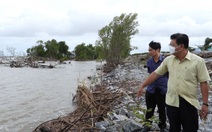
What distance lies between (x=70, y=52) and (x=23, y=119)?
8913 cm

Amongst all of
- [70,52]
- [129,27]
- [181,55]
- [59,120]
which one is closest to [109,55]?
[129,27]

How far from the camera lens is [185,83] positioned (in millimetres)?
3609

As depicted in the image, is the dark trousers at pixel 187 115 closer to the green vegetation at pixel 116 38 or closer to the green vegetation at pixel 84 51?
the green vegetation at pixel 116 38

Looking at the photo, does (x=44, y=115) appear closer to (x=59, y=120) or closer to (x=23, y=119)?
(x=23, y=119)

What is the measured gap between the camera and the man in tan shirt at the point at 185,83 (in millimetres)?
3498

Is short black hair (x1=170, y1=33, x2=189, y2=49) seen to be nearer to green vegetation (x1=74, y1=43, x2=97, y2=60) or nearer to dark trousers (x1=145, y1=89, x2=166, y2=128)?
dark trousers (x1=145, y1=89, x2=166, y2=128)

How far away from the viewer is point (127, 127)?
4.89 meters

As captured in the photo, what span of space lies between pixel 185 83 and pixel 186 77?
0.09m

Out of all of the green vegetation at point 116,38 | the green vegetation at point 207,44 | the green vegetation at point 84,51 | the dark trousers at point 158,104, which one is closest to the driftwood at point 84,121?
the dark trousers at point 158,104

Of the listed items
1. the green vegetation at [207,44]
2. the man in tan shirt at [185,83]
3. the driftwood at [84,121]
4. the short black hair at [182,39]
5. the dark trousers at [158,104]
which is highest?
the green vegetation at [207,44]

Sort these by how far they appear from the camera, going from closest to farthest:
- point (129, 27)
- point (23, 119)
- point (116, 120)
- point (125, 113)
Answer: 1. point (116, 120)
2. point (125, 113)
3. point (23, 119)
4. point (129, 27)

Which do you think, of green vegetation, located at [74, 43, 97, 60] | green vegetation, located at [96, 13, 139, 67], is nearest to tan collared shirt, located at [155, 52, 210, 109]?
green vegetation, located at [96, 13, 139, 67]

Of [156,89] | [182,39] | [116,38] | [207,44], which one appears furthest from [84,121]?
[207,44]

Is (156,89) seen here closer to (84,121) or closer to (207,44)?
(84,121)
